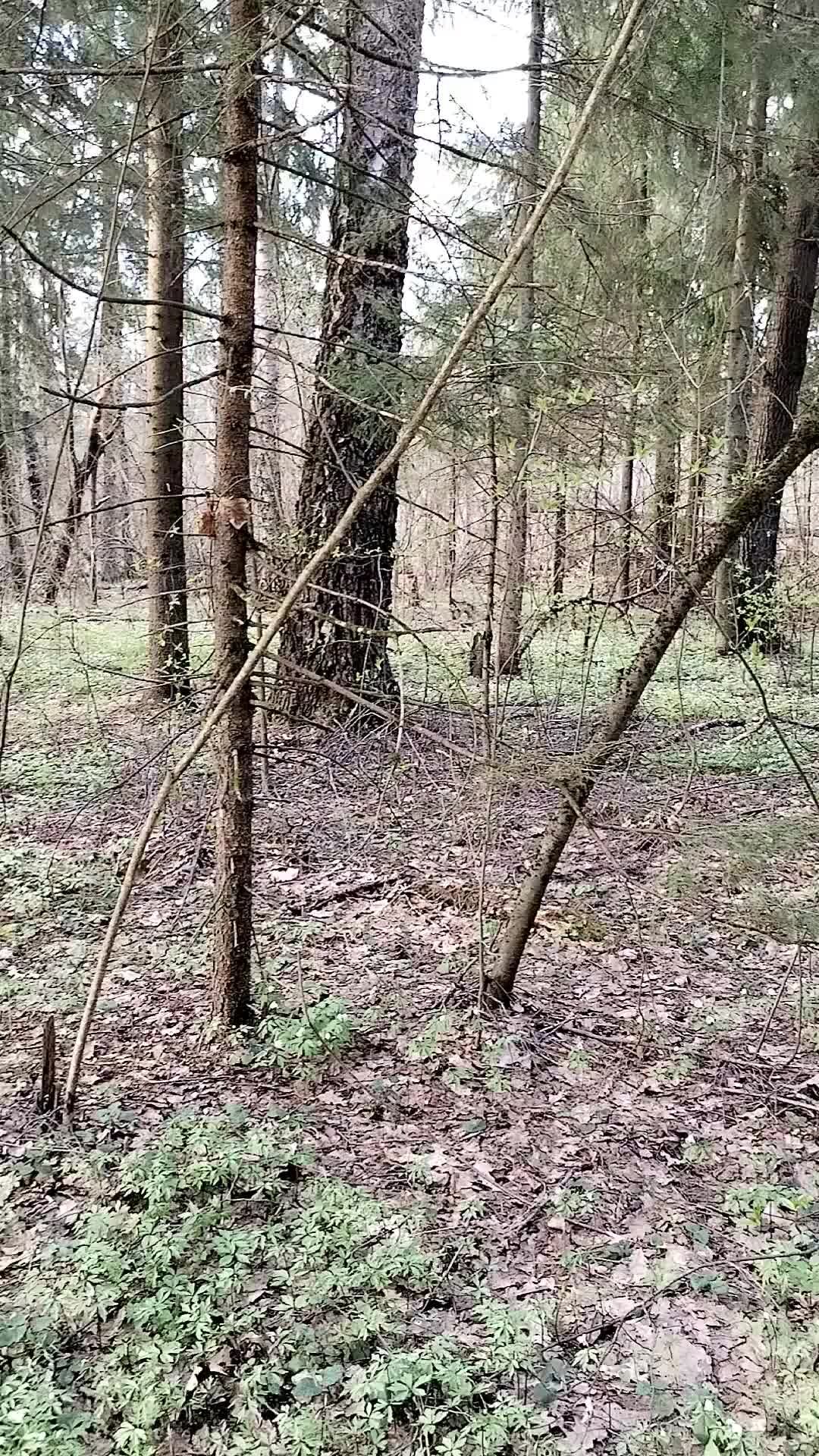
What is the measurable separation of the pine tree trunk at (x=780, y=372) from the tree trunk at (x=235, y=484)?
22.8 feet

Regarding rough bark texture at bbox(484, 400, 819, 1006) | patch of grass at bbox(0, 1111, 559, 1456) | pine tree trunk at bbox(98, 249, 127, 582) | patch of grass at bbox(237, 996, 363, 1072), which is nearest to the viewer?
patch of grass at bbox(0, 1111, 559, 1456)

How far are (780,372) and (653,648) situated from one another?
26.6 feet

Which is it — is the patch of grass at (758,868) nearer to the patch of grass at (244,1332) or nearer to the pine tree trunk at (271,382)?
the patch of grass at (244,1332)

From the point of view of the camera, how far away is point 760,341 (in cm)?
1060

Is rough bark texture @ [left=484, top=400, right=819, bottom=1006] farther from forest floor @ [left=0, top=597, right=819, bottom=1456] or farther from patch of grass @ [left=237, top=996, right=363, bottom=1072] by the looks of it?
patch of grass @ [left=237, top=996, right=363, bottom=1072]

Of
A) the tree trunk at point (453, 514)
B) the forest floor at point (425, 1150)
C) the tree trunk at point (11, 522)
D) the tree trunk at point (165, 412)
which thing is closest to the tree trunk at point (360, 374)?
the tree trunk at point (453, 514)

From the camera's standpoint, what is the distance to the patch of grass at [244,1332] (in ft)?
7.36

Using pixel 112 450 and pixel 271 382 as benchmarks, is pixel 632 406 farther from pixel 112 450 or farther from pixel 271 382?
pixel 112 450

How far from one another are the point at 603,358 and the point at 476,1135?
3.84m

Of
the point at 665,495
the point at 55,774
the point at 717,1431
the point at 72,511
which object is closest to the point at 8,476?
the point at 72,511

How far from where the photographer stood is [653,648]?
132 inches

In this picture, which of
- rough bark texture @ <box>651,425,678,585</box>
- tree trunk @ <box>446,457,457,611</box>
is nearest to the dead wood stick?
tree trunk @ <box>446,457,457,611</box>

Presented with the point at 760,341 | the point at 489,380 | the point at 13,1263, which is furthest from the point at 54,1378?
the point at 760,341

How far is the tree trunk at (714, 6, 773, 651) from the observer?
7824 mm
